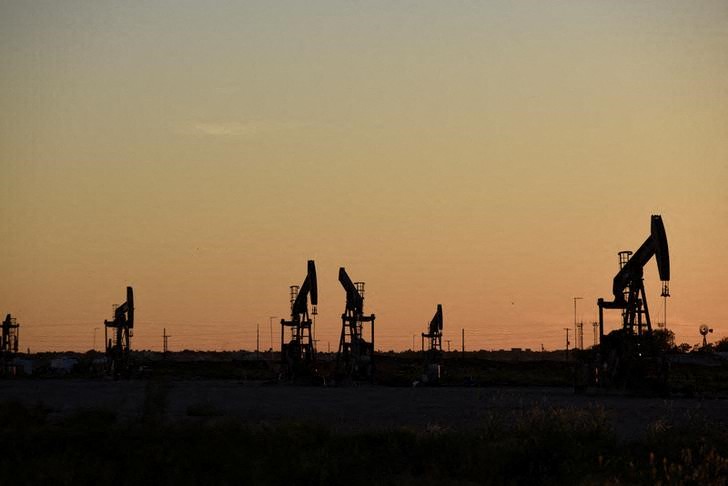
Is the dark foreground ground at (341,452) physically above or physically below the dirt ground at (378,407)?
below

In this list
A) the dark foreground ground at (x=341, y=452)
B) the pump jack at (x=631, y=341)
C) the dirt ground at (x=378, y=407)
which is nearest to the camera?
the dark foreground ground at (x=341, y=452)

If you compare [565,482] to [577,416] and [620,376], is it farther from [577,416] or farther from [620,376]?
[620,376]

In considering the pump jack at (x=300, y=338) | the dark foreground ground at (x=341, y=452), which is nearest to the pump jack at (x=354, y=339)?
the pump jack at (x=300, y=338)

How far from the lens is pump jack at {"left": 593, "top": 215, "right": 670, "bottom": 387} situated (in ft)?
163

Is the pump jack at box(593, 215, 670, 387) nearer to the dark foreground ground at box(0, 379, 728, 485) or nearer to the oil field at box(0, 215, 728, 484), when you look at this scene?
the oil field at box(0, 215, 728, 484)

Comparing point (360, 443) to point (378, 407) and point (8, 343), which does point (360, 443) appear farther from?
point (8, 343)

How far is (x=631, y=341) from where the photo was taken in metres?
50.6

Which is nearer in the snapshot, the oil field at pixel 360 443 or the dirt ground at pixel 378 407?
the oil field at pixel 360 443

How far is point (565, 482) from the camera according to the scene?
18.9m

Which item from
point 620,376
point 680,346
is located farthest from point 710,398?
point 680,346

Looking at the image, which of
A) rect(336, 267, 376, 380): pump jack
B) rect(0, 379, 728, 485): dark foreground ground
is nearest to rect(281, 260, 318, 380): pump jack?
rect(336, 267, 376, 380): pump jack

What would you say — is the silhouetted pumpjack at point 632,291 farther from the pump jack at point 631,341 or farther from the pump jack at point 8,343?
the pump jack at point 8,343

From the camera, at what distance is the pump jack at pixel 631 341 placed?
49562 millimetres

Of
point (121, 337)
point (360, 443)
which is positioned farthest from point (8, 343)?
point (360, 443)
